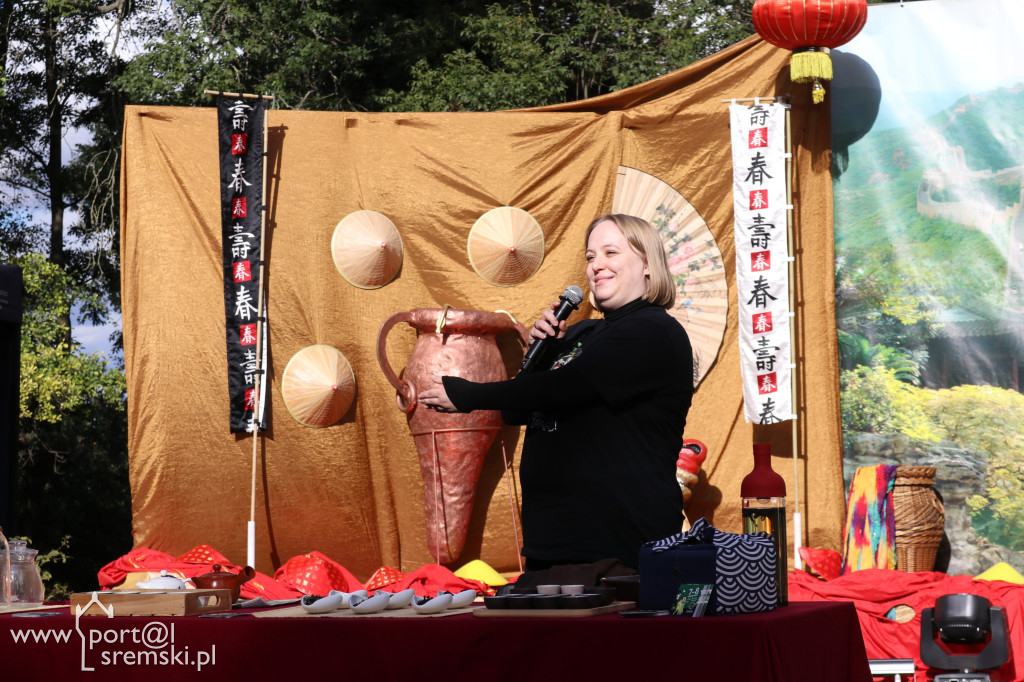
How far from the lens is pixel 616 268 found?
168cm

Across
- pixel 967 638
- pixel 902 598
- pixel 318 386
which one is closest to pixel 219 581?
pixel 967 638

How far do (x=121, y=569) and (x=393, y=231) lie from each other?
71.4 inches

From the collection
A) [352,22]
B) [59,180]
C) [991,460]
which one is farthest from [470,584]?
[59,180]

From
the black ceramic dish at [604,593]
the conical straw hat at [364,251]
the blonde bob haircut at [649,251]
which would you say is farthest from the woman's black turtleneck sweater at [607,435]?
the conical straw hat at [364,251]

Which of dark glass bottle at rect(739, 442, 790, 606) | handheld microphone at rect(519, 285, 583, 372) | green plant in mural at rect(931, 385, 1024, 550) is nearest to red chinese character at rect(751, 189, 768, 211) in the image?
green plant in mural at rect(931, 385, 1024, 550)

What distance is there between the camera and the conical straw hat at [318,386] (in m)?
5.00

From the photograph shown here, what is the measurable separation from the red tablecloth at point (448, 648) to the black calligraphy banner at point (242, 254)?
3645mm

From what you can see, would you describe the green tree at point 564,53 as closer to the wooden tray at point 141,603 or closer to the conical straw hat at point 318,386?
the conical straw hat at point 318,386

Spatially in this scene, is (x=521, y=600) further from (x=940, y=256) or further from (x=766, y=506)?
(x=940, y=256)

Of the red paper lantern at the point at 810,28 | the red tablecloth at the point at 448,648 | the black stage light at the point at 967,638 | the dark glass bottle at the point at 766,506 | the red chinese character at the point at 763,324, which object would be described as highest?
the red paper lantern at the point at 810,28

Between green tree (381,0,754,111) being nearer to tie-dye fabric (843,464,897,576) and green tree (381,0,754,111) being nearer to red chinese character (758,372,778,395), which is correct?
red chinese character (758,372,778,395)

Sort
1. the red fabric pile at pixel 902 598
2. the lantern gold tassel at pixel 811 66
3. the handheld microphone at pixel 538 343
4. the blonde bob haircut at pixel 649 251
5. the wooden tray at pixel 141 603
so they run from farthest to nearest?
the lantern gold tassel at pixel 811 66 < the red fabric pile at pixel 902 598 < the handheld microphone at pixel 538 343 < the blonde bob haircut at pixel 649 251 < the wooden tray at pixel 141 603

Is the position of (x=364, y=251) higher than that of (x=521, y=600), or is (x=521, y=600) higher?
(x=364, y=251)

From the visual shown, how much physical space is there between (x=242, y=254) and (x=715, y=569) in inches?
161
